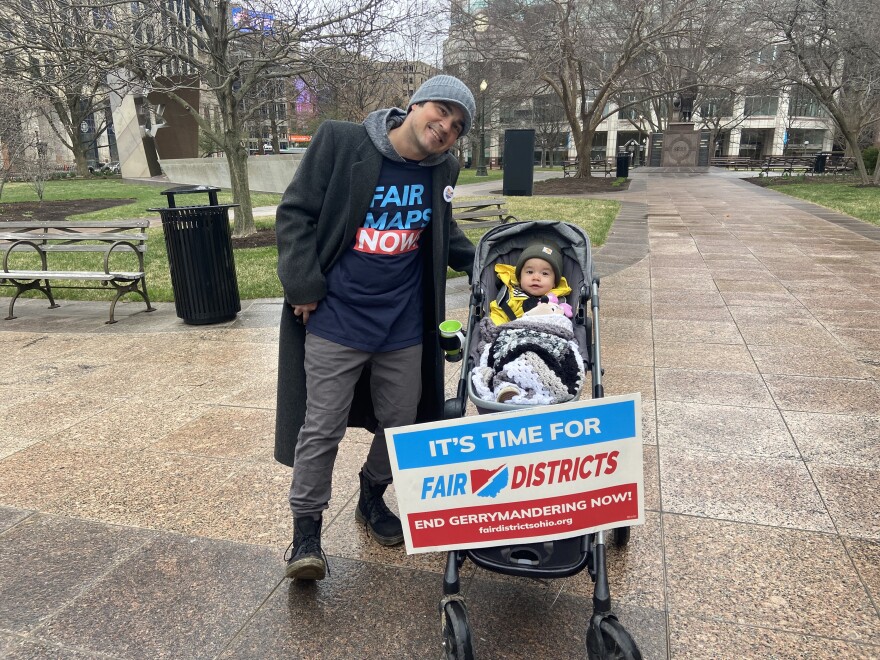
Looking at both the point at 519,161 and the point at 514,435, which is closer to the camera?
the point at 514,435

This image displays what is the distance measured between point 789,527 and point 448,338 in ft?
5.97

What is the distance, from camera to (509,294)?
3.21 meters

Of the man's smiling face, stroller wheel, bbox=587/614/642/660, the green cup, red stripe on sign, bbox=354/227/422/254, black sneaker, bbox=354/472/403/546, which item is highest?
the man's smiling face

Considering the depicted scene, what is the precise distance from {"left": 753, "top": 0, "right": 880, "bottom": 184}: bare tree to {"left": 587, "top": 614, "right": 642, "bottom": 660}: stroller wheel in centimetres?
2272

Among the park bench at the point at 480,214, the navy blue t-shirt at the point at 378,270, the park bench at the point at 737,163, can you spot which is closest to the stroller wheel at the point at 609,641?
the navy blue t-shirt at the point at 378,270

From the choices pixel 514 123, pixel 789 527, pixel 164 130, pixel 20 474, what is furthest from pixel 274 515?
pixel 514 123

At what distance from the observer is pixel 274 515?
10.2ft

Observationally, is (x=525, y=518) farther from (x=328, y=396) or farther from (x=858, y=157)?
(x=858, y=157)

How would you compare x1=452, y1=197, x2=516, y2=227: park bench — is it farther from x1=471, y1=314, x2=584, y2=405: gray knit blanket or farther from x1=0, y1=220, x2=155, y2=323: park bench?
x1=471, y1=314, x2=584, y2=405: gray knit blanket

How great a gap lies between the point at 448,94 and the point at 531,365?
105cm

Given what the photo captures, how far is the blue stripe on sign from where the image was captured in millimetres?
2061

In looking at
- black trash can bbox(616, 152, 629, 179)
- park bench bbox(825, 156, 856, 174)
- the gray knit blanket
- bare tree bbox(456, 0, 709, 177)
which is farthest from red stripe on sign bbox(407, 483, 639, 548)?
park bench bbox(825, 156, 856, 174)

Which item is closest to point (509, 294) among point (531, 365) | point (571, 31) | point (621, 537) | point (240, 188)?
point (531, 365)

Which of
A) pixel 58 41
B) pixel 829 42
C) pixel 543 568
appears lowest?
pixel 543 568
